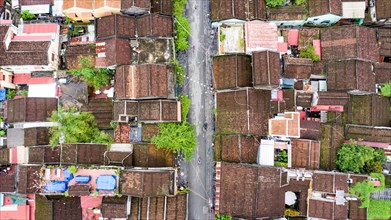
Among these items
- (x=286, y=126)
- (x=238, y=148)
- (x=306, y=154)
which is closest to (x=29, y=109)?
(x=238, y=148)

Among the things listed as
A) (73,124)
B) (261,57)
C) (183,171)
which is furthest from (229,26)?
(73,124)

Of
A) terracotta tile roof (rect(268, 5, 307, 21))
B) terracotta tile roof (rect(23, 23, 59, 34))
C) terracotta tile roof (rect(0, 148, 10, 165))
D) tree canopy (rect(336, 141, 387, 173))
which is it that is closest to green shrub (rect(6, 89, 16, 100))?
terracotta tile roof (rect(0, 148, 10, 165))

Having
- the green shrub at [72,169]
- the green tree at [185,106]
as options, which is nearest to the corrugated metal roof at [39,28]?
the green shrub at [72,169]

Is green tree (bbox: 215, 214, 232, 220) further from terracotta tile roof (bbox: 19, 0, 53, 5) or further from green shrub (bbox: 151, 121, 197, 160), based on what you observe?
terracotta tile roof (bbox: 19, 0, 53, 5)

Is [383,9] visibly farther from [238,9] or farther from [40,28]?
[40,28]

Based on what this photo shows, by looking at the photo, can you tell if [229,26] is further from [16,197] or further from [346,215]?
[16,197]
